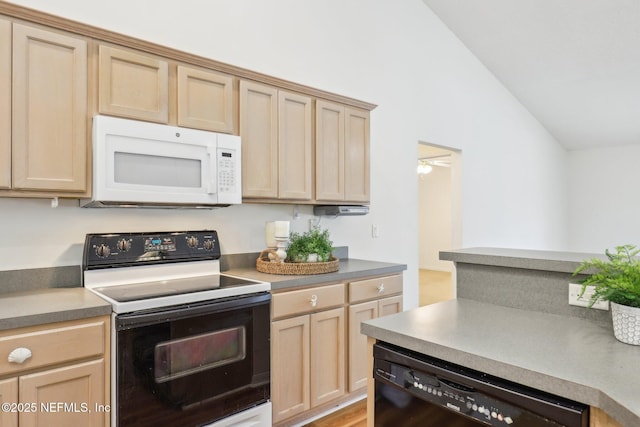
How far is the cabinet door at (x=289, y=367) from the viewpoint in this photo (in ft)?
7.47

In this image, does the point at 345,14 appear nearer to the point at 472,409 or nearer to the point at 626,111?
the point at 472,409

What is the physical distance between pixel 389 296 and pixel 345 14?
2.38 meters

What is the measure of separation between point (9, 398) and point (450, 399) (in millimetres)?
1524

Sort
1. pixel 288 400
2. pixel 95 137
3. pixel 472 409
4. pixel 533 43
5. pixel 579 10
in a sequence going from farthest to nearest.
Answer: pixel 533 43 → pixel 579 10 → pixel 288 400 → pixel 95 137 → pixel 472 409

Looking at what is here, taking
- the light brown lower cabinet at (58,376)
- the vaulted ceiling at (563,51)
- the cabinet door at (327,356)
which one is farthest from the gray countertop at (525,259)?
the vaulted ceiling at (563,51)

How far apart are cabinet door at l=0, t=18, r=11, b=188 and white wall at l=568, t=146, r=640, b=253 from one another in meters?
7.38

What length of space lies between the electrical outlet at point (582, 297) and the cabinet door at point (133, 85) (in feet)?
6.52

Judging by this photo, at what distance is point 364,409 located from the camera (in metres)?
A: 2.72

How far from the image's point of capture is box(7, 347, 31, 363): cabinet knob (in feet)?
4.88

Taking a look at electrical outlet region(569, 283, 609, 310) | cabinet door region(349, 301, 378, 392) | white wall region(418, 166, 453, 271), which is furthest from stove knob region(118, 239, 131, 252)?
white wall region(418, 166, 453, 271)

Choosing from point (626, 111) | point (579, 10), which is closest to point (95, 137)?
point (579, 10)

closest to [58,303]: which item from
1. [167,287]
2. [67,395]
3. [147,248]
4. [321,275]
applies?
[67,395]

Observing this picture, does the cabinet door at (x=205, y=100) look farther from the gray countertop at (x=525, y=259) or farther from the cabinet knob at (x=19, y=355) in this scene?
the gray countertop at (x=525, y=259)

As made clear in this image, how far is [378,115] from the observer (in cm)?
375
